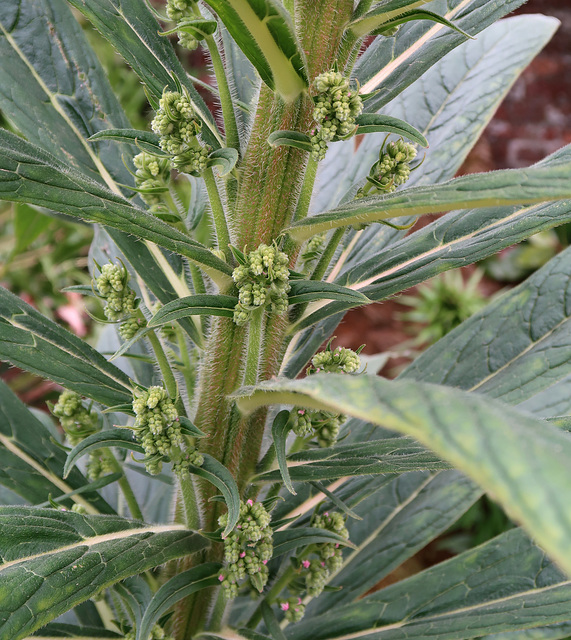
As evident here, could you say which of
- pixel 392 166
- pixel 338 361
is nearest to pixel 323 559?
pixel 338 361

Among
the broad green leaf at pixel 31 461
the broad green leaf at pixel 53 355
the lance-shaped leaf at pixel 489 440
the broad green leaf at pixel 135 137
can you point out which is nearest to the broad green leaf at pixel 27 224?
the broad green leaf at pixel 31 461

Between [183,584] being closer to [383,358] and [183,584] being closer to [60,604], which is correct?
[60,604]

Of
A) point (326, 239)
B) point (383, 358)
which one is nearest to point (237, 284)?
point (326, 239)

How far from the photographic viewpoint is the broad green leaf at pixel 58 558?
631 millimetres

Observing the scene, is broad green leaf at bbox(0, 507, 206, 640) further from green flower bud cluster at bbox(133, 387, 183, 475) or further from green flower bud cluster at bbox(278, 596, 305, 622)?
green flower bud cluster at bbox(278, 596, 305, 622)

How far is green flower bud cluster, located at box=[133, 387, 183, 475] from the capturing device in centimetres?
75

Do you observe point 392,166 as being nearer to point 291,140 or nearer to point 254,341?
point 291,140

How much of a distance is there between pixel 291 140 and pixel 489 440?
0.45 meters

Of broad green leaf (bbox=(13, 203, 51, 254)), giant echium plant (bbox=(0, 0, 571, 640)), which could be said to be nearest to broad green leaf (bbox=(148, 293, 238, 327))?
giant echium plant (bbox=(0, 0, 571, 640))

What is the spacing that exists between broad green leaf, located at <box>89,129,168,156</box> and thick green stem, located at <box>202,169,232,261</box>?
6 centimetres

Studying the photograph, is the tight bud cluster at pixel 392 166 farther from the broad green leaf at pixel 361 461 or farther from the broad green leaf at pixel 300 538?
the broad green leaf at pixel 300 538

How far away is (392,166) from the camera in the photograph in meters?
0.81

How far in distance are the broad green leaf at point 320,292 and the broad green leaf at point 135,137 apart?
0.72 ft

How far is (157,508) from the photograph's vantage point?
1.36 metres
